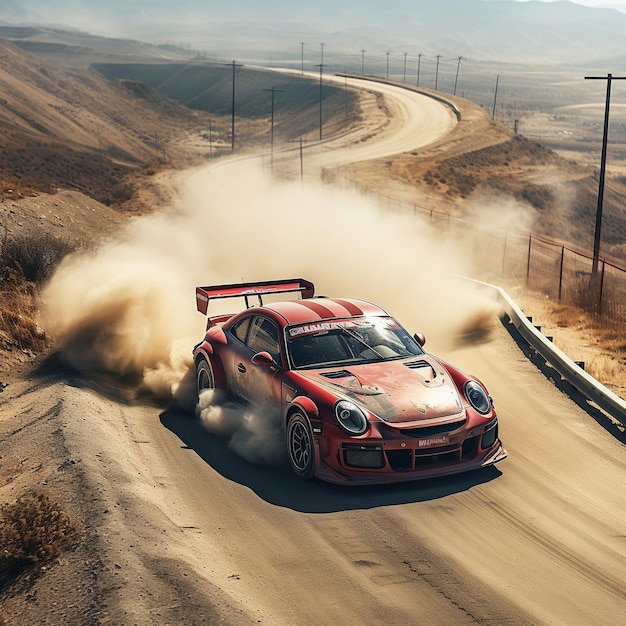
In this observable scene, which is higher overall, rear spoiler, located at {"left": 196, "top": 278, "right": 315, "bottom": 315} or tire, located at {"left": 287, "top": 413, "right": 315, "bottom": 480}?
rear spoiler, located at {"left": 196, "top": 278, "right": 315, "bottom": 315}

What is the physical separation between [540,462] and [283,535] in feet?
11.5

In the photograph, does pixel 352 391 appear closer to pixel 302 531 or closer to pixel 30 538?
pixel 302 531

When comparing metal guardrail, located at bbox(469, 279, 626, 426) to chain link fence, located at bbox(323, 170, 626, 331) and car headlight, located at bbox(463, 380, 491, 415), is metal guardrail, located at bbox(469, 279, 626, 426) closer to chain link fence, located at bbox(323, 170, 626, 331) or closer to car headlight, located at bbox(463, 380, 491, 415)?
car headlight, located at bbox(463, 380, 491, 415)

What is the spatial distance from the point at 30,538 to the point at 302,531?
236 centimetres

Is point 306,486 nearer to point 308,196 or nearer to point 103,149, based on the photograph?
point 308,196

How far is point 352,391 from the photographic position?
966 cm

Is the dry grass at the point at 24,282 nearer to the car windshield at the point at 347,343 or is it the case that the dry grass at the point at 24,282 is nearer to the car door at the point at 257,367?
the car door at the point at 257,367

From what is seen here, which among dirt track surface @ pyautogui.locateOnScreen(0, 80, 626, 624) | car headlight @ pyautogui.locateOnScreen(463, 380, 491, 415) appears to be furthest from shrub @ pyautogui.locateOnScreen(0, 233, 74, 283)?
car headlight @ pyautogui.locateOnScreen(463, 380, 491, 415)

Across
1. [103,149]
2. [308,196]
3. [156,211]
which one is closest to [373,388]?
[308,196]

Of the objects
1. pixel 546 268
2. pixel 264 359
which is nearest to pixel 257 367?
pixel 264 359

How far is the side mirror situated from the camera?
1036 cm

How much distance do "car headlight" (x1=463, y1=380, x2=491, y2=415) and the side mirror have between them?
7.14 ft

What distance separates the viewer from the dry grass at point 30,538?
Answer: 699 centimetres

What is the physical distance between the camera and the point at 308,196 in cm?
3566
